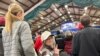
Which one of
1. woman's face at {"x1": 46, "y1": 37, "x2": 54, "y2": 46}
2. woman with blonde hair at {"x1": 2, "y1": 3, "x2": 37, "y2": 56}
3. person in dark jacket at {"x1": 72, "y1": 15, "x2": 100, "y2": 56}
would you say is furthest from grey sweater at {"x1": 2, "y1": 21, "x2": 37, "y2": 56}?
person in dark jacket at {"x1": 72, "y1": 15, "x2": 100, "y2": 56}

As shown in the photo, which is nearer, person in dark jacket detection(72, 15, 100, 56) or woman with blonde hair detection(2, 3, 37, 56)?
woman with blonde hair detection(2, 3, 37, 56)

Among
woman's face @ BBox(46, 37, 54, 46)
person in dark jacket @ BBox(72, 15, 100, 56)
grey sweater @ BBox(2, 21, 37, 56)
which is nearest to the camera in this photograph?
grey sweater @ BBox(2, 21, 37, 56)

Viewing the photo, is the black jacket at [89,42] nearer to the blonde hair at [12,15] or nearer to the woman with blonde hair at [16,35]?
the woman with blonde hair at [16,35]

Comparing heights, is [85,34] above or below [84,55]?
above

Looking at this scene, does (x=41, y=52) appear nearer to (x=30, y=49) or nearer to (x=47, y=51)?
(x=47, y=51)

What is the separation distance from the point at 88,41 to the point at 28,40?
47.8 inches

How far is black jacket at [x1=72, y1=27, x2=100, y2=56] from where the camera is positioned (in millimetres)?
4398

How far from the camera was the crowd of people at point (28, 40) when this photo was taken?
3.60 metres

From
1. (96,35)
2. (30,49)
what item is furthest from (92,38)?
(30,49)

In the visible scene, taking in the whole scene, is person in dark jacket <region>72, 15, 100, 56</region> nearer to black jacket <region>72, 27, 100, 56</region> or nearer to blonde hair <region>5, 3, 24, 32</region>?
black jacket <region>72, 27, 100, 56</region>

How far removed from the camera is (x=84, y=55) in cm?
443

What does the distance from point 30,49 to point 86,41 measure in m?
1.19

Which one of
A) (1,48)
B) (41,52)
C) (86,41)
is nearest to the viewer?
(1,48)

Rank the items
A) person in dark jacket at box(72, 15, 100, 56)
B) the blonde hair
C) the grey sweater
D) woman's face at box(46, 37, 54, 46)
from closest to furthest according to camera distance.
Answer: the grey sweater < the blonde hair < woman's face at box(46, 37, 54, 46) < person in dark jacket at box(72, 15, 100, 56)
